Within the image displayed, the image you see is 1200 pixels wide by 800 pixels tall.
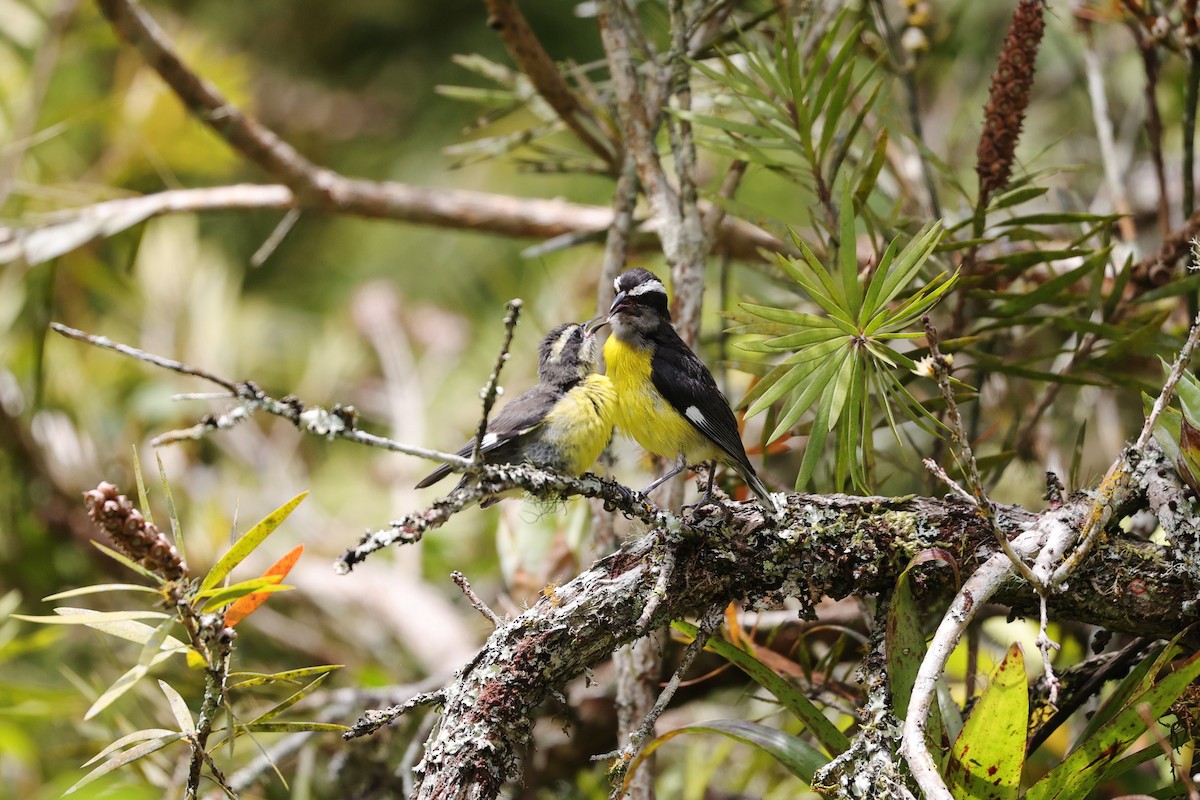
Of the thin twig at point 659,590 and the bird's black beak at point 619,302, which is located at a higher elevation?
the bird's black beak at point 619,302

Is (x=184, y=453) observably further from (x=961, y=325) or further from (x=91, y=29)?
(x=961, y=325)

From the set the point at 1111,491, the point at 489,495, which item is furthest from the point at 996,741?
the point at 489,495

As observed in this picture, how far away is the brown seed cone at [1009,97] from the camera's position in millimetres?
2279

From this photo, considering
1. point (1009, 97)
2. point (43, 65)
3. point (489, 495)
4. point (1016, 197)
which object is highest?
point (43, 65)

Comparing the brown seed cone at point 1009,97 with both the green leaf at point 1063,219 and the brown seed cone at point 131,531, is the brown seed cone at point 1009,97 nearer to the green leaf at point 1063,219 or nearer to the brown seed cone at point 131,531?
the green leaf at point 1063,219

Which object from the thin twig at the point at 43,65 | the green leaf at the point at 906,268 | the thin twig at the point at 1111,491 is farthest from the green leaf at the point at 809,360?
the thin twig at the point at 43,65

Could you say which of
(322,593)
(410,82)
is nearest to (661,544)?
(322,593)

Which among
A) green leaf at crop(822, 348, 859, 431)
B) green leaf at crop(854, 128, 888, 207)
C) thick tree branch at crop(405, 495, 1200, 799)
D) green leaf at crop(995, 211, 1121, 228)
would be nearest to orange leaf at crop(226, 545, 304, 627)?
thick tree branch at crop(405, 495, 1200, 799)

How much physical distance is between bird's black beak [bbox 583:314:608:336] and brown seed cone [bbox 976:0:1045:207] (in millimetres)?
1029

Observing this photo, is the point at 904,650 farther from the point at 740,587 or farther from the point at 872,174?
the point at 872,174

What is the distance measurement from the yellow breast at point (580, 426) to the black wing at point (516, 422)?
0.03 meters

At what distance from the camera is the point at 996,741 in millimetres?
1665

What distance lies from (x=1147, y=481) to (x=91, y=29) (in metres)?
4.13

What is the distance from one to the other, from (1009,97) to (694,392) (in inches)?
39.5
